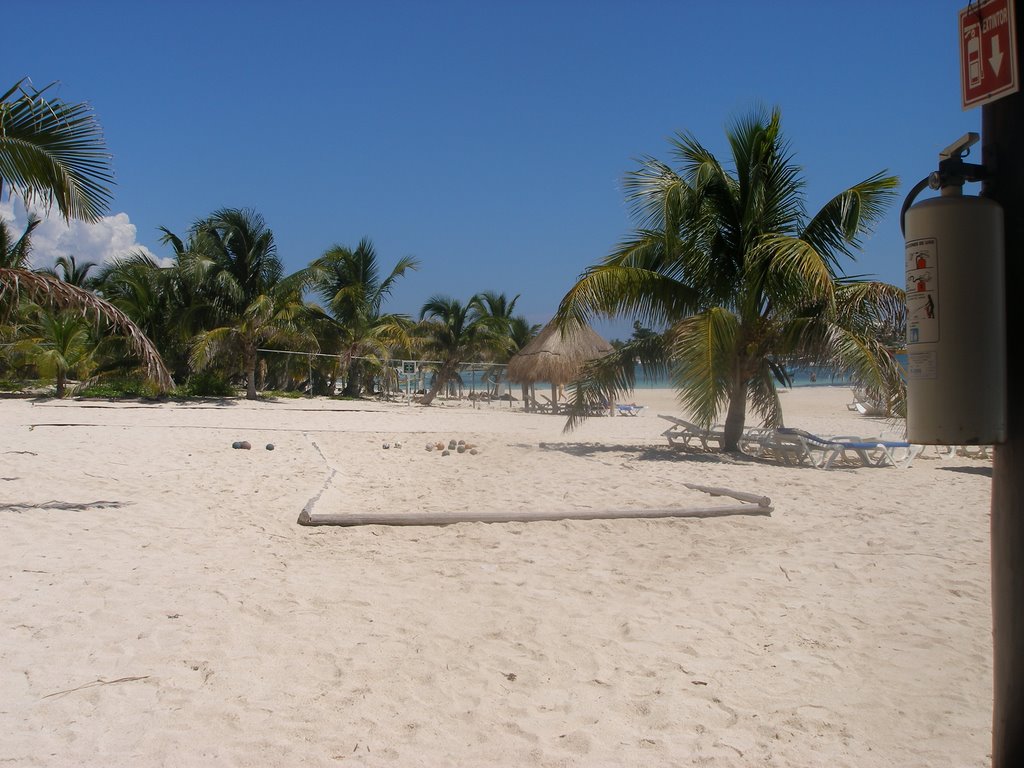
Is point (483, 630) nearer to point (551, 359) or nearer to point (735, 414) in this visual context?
point (735, 414)

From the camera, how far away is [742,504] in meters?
6.59

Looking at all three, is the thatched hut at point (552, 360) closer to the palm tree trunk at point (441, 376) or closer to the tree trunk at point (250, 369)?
the palm tree trunk at point (441, 376)

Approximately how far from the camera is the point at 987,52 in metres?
1.89

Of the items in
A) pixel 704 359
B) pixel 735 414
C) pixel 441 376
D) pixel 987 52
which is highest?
pixel 441 376

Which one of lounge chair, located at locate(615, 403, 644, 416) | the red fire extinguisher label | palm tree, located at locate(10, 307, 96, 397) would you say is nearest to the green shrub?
palm tree, located at locate(10, 307, 96, 397)

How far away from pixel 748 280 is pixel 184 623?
9.05 m

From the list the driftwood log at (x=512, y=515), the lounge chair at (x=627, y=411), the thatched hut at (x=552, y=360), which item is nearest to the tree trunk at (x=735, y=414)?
the driftwood log at (x=512, y=515)

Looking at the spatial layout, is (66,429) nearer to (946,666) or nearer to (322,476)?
(322,476)

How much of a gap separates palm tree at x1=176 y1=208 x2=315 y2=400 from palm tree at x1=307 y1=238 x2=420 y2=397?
6.71 ft

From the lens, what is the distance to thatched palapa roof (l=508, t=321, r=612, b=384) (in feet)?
76.2

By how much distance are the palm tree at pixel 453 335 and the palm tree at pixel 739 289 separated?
55.9 ft

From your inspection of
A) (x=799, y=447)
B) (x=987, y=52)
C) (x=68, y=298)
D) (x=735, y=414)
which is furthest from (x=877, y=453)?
(x=68, y=298)

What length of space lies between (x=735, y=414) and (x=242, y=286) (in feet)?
58.9

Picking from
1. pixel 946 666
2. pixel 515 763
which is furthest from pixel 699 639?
pixel 515 763
